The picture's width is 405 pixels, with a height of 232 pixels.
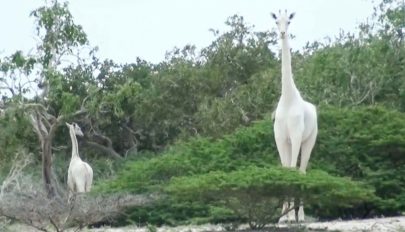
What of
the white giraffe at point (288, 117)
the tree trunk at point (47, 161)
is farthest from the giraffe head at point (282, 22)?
the tree trunk at point (47, 161)

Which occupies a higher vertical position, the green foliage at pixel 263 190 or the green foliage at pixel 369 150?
the green foliage at pixel 369 150

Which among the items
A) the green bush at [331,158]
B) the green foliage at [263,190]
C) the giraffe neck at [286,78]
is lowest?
the green foliage at [263,190]

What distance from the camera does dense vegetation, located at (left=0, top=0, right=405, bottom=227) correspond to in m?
12.9

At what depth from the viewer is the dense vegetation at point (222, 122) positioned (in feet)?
42.3

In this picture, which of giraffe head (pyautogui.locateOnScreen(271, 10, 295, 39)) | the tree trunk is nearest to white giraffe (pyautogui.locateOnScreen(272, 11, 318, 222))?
giraffe head (pyautogui.locateOnScreen(271, 10, 295, 39))

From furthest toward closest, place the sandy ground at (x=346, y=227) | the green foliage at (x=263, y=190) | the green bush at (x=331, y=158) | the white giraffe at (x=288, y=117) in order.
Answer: the green bush at (x=331, y=158)
the white giraffe at (x=288, y=117)
the sandy ground at (x=346, y=227)
the green foliage at (x=263, y=190)

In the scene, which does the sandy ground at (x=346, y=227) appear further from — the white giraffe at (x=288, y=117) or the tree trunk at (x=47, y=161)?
the tree trunk at (x=47, y=161)

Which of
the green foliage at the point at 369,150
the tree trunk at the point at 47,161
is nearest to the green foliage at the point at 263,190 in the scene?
the green foliage at the point at 369,150

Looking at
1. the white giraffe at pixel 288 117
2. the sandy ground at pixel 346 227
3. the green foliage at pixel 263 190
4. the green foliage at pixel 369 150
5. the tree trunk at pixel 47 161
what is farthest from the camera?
the tree trunk at pixel 47 161

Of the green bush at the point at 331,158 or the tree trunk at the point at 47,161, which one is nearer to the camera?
the green bush at the point at 331,158

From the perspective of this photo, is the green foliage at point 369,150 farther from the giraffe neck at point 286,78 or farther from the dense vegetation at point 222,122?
the giraffe neck at point 286,78

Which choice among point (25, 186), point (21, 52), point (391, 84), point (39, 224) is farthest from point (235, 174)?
point (391, 84)

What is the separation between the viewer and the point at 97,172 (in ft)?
103

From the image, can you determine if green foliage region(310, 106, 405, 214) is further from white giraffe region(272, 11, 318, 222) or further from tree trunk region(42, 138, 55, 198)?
tree trunk region(42, 138, 55, 198)
